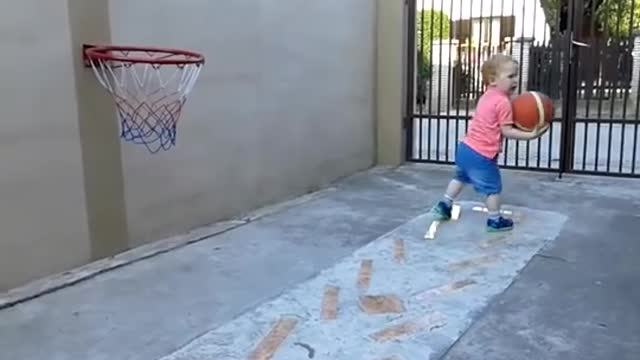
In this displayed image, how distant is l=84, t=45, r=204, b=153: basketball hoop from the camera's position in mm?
3941


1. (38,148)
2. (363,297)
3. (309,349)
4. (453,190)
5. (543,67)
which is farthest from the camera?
(543,67)

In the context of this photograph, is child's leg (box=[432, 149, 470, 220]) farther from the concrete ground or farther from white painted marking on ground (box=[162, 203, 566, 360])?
white painted marking on ground (box=[162, 203, 566, 360])

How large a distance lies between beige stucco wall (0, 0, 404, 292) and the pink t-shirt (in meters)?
1.73

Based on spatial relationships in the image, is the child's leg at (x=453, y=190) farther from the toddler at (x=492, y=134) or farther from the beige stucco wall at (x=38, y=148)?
the beige stucco wall at (x=38, y=148)

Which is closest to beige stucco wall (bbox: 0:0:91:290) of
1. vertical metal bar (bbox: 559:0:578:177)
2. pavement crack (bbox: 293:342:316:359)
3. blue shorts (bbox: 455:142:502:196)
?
pavement crack (bbox: 293:342:316:359)

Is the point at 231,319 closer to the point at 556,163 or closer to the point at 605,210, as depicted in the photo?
the point at 605,210

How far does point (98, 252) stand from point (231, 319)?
125cm

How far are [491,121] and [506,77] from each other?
0.31 metres

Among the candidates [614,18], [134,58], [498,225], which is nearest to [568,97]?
[614,18]

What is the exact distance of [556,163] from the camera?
7289 millimetres

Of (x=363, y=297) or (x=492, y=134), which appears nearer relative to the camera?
(x=363, y=297)

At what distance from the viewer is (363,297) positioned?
11.4 feet

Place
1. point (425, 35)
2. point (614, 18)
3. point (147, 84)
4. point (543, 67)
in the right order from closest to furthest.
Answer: point (147, 84), point (543, 67), point (614, 18), point (425, 35)

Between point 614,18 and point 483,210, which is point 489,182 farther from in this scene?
point 614,18
